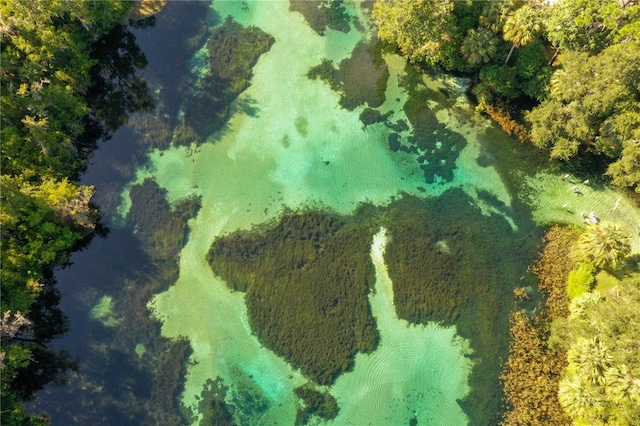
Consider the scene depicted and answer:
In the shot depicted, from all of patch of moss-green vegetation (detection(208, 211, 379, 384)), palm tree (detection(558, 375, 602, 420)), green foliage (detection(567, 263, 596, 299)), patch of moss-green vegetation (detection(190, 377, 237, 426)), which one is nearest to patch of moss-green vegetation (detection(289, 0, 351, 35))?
patch of moss-green vegetation (detection(208, 211, 379, 384))

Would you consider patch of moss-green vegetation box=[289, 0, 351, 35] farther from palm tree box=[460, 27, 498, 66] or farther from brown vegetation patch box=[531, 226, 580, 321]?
brown vegetation patch box=[531, 226, 580, 321]

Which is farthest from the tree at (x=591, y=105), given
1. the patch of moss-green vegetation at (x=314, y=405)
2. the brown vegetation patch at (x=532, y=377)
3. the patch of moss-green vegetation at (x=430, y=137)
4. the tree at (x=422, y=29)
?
the patch of moss-green vegetation at (x=314, y=405)

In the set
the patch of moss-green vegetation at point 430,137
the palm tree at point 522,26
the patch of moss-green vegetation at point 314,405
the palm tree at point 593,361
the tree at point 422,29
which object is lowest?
the patch of moss-green vegetation at point 314,405

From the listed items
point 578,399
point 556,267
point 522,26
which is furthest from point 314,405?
point 522,26

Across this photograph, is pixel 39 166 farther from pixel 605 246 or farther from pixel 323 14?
pixel 605 246

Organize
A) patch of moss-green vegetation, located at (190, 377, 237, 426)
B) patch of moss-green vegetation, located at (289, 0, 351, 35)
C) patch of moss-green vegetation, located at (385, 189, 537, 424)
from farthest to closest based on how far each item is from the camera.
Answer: patch of moss-green vegetation, located at (289, 0, 351, 35) → patch of moss-green vegetation, located at (385, 189, 537, 424) → patch of moss-green vegetation, located at (190, 377, 237, 426)

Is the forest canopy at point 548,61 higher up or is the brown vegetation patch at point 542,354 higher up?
the forest canopy at point 548,61

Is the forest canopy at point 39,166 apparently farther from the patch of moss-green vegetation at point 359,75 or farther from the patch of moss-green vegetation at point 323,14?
the patch of moss-green vegetation at point 359,75
